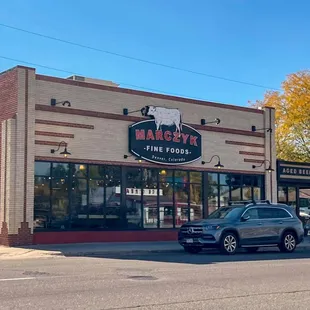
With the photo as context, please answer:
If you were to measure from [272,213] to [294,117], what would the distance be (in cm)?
2280

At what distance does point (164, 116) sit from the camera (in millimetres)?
26391

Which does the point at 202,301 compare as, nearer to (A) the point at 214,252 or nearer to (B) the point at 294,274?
(B) the point at 294,274

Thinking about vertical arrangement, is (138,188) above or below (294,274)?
above

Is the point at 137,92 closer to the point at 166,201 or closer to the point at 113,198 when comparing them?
the point at 113,198

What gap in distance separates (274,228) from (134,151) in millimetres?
6948

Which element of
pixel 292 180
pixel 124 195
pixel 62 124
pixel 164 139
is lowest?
pixel 124 195

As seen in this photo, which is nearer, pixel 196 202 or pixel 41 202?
pixel 41 202

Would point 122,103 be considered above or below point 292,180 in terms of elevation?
above

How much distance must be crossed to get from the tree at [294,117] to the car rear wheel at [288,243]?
74.0 feet

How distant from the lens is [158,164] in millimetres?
26203

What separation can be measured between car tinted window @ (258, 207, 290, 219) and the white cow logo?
663cm

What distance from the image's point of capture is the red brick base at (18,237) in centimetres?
2188

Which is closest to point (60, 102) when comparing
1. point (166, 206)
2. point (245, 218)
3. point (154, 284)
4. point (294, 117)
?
point (166, 206)

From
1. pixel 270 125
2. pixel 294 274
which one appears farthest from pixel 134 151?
pixel 294 274
